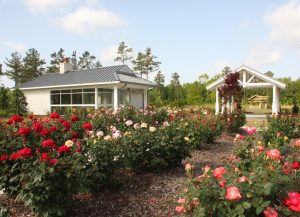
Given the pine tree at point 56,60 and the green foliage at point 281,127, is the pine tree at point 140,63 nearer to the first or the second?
the pine tree at point 56,60

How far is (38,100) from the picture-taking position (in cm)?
2227

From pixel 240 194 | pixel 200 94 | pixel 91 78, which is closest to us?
pixel 240 194

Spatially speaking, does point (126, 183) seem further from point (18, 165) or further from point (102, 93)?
point (102, 93)

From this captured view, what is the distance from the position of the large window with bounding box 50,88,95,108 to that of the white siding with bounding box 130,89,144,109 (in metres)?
3.37

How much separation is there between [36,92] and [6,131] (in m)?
20.1

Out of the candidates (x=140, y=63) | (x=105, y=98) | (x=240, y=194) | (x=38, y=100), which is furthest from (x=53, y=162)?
(x=140, y=63)

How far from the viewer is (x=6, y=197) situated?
3633mm

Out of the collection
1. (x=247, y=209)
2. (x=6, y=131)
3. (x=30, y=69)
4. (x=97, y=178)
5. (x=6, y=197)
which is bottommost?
(x=6, y=197)

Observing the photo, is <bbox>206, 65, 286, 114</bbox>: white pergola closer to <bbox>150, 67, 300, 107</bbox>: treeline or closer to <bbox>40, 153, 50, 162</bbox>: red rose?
<bbox>150, 67, 300, 107</bbox>: treeline

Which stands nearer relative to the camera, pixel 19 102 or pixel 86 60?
pixel 19 102

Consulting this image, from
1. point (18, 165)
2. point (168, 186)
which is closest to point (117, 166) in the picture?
point (168, 186)

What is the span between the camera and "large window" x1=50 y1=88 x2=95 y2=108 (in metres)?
19.3

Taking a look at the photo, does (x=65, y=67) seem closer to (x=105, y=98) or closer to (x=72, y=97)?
(x=72, y=97)

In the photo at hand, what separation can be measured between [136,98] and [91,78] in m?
4.21
